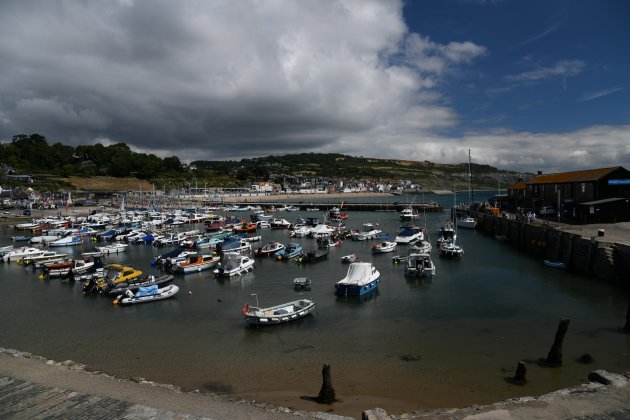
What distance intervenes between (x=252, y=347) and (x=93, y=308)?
40.5 feet

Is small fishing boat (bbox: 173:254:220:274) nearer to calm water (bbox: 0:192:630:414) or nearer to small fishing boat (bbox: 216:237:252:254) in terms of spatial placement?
calm water (bbox: 0:192:630:414)

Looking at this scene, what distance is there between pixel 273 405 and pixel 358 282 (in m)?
14.5

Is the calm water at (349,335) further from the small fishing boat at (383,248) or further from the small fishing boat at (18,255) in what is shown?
the small fishing boat at (383,248)

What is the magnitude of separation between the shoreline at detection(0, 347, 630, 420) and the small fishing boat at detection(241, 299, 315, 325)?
7207 mm

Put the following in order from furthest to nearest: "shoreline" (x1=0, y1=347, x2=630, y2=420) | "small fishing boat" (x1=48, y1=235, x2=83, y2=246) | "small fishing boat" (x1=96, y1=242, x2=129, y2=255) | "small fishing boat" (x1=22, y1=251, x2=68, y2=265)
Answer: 1. "small fishing boat" (x1=48, y1=235, x2=83, y2=246)
2. "small fishing boat" (x1=96, y1=242, x2=129, y2=255)
3. "small fishing boat" (x1=22, y1=251, x2=68, y2=265)
4. "shoreline" (x1=0, y1=347, x2=630, y2=420)

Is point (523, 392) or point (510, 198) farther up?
point (510, 198)

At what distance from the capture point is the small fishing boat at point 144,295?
25172 mm

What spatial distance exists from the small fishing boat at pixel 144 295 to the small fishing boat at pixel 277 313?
300 inches

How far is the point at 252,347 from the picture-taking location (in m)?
18.3

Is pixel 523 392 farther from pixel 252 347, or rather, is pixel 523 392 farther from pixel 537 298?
pixel 537 298

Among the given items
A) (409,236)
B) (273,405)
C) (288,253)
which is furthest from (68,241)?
(273,405)

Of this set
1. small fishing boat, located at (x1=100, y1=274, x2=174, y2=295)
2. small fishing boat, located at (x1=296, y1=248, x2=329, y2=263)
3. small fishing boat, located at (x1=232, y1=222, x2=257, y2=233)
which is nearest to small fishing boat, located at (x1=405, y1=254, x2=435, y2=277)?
small fishing boat, located at (x1=296, y1=248, x2=329, y2=263)

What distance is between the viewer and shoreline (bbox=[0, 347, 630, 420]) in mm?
10695

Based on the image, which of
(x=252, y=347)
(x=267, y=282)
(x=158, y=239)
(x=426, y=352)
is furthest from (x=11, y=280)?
(x=426, y=352)
